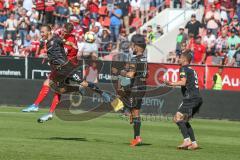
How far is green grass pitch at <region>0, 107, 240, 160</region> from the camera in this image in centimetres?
1324

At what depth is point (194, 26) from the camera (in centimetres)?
3150

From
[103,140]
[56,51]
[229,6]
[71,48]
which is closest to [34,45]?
[229,6]

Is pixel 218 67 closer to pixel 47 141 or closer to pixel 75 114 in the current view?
pixel 75 114

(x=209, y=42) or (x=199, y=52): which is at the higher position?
(x=209, y=42)

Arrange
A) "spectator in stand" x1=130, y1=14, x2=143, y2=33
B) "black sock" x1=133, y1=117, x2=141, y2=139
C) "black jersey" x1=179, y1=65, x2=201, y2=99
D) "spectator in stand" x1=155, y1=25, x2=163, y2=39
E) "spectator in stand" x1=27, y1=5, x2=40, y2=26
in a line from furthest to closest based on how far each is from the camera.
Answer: "spectator in stand" x1=130, y1=14, x2=143, y2=33 < "spectator in stand" x1=27, y1=5, x2=40, y2=26 < "spectator in stand" x1=155, y1=25, x2=163, y2=39 < "black sock" x1=133, y1=117, x2=141, y2=139 < "black jersey" x1=179, y1=65, x2=201, y2=99

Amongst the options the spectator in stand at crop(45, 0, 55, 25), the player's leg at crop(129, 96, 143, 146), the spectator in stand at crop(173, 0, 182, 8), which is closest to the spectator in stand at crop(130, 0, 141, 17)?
the spectator in stand at crop(173, 0, 182, 8)

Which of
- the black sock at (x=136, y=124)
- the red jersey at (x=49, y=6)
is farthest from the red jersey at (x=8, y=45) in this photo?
the black sock at (x=136, y=124)

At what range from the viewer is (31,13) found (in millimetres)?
36031

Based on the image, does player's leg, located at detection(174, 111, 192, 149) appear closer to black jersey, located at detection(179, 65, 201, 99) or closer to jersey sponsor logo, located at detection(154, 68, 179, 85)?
black jersey, located at detection(179, 65, 201, 99)

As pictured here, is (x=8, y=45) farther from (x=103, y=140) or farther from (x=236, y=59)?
(x=103, y=140)

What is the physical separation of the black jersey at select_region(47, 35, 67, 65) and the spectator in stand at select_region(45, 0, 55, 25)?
1717 centimetres

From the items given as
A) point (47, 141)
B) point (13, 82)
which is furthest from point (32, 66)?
point (47, 141)

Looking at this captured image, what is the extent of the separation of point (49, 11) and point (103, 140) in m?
19.7

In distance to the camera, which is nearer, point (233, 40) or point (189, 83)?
point (189, 83)
